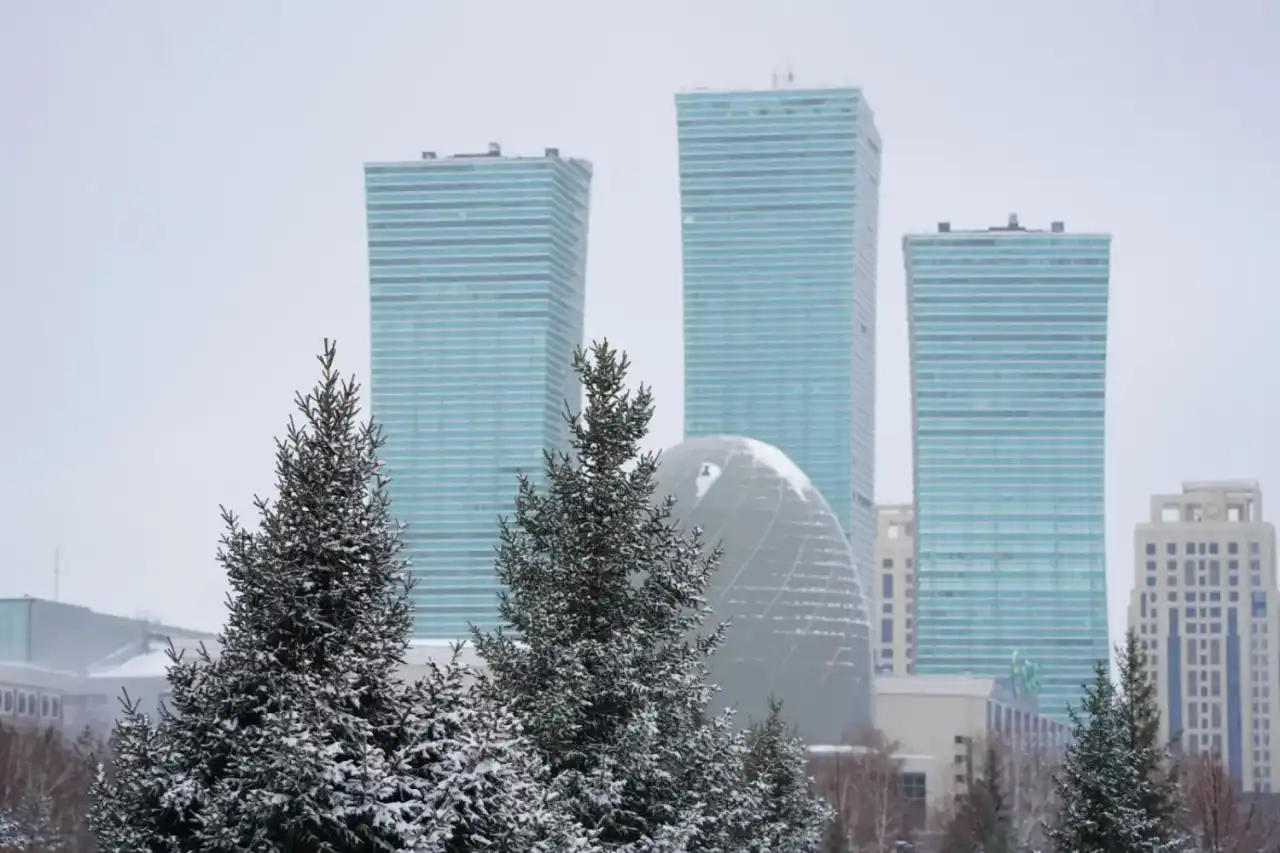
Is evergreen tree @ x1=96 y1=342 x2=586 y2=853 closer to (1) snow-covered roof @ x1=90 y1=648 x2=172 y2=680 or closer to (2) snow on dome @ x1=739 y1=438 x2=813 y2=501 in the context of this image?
(2) snow on dome @ x1=739 y1=438 x2=813 y2=501

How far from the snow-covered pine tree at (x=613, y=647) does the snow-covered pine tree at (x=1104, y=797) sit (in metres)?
13.8

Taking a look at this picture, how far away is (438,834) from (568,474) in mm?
7573

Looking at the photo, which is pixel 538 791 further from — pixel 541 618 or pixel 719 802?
pixel 719 802

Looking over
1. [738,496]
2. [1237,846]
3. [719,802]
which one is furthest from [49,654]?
[719,802]

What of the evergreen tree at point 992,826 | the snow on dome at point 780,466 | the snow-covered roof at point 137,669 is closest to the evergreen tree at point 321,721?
the evergreen tree at point 992,826

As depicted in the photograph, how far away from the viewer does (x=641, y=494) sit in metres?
23.7

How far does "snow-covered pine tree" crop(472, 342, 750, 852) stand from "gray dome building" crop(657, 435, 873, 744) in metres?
104

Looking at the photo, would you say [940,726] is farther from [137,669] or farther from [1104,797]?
[1104,797]

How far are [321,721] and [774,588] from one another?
117m

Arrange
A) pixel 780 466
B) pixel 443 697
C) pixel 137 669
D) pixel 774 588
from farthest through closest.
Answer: pixel 137 669 < pixel 780 466 < pixel 774 588 < pixel 443 697

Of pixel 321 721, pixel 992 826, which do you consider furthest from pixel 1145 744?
pixel 992 826

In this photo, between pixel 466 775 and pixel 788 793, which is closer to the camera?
pixel 466 775

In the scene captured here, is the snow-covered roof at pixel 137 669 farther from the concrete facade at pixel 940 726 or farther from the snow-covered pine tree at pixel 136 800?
the snow-covered pine tree at pixel 136 800

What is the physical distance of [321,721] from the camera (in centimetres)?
1664
